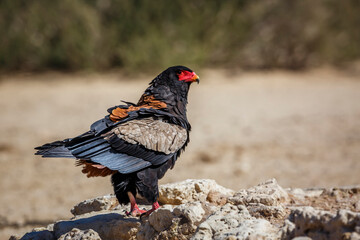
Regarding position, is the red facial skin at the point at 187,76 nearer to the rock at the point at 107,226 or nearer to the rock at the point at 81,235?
the rock at the point at 107,226

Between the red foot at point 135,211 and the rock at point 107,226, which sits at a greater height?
the red foot at point 135,211

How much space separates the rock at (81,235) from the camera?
4035mm

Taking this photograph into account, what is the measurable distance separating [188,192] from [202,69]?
1080 cm

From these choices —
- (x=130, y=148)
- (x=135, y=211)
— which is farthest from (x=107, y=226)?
(x=130, y=148)

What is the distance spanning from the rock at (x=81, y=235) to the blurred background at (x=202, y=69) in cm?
554

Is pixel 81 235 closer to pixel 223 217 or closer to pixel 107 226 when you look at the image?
pixel 107 226

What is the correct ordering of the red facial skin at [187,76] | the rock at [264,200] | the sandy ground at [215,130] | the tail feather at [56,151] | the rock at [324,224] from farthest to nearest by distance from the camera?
the sandy ground at [215,130], the red facial skin at [187,76], the tail feather at [56,151], the rock at [264,200], the rock at [324,224]

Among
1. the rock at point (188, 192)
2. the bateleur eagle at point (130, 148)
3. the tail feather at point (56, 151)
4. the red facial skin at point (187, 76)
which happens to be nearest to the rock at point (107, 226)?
the bateleur eagle at point (130, 148)

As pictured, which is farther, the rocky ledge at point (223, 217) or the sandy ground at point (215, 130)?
the sandy ground at point (215, 130)

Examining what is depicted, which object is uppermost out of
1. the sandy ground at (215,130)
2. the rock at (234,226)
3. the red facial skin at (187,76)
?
the sandy ground at (215,130)

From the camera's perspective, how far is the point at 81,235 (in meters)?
4.07

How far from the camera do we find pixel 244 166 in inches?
356

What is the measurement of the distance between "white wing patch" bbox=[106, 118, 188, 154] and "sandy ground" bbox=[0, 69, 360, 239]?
2.81 m

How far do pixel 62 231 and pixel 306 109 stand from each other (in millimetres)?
8724
